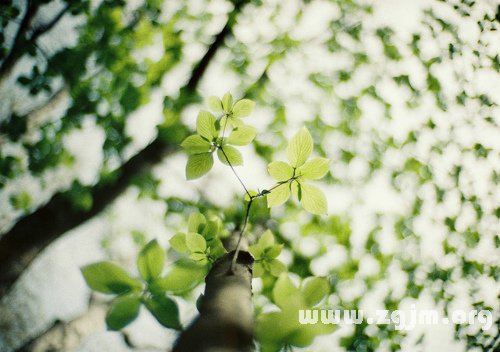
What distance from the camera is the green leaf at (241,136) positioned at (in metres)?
0.80

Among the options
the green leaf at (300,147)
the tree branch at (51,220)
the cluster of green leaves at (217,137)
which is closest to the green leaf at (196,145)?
the cluster of green leaves at (217,137)

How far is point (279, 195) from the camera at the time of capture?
0.79 meters

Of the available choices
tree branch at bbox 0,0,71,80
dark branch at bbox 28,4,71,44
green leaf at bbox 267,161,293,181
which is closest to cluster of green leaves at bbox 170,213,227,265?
green leaf at bbox 267,161,293,181

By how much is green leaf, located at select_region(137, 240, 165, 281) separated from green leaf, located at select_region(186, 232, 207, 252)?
139 mm

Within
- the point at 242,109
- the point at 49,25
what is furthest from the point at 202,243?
the point at 49,25

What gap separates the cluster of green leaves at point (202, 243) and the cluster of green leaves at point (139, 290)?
16 cm

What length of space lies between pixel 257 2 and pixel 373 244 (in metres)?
2.33

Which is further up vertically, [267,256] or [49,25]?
[49,25]

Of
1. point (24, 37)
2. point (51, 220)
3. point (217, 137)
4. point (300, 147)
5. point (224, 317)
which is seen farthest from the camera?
point (51, 220)

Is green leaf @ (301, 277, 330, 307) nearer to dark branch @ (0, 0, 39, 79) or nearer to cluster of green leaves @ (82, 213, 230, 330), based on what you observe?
cluster of green leaves @ (82, 213, 230, 330)

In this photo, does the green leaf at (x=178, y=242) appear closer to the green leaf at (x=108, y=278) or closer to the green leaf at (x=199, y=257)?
the green leaf at (x=199, y=257)

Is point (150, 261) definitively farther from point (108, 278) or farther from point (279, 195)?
point (279, 195)

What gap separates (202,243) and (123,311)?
0.24m

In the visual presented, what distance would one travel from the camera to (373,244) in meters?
2.57
